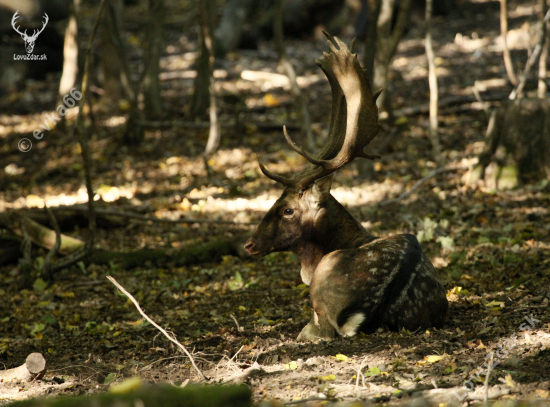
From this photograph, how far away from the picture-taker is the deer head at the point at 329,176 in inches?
225

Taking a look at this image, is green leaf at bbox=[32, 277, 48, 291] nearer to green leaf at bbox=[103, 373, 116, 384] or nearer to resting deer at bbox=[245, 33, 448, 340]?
green leaf at bbox=[103, 373, 116, 384]

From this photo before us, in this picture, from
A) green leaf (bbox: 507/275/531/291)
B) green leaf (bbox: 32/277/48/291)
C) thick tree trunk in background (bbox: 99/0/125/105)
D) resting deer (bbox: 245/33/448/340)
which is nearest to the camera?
resting deer (bbox: 245/33/448/340)

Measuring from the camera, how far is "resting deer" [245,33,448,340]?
208 inches

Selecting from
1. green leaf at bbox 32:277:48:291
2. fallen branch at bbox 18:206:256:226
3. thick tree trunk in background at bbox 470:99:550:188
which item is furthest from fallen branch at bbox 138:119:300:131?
green leaf at bbox 32:277:48:291

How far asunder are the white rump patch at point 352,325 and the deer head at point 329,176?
2.94ft

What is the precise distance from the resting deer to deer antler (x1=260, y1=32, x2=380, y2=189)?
1 cm

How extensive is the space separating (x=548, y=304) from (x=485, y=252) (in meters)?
2.08

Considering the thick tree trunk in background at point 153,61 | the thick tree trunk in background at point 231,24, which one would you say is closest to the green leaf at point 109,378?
the thick tree trunk in background at point 153,61

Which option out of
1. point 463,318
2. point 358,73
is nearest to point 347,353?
point 463,318

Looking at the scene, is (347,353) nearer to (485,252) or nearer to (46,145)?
(485,252)

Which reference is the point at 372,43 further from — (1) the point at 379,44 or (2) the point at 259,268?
(2) the point at 259,268

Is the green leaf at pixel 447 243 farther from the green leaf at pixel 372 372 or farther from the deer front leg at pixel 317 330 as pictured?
the green leaf at pixel 372 372

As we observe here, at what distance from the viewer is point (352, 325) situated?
5.34m

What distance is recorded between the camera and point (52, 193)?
496 inches
